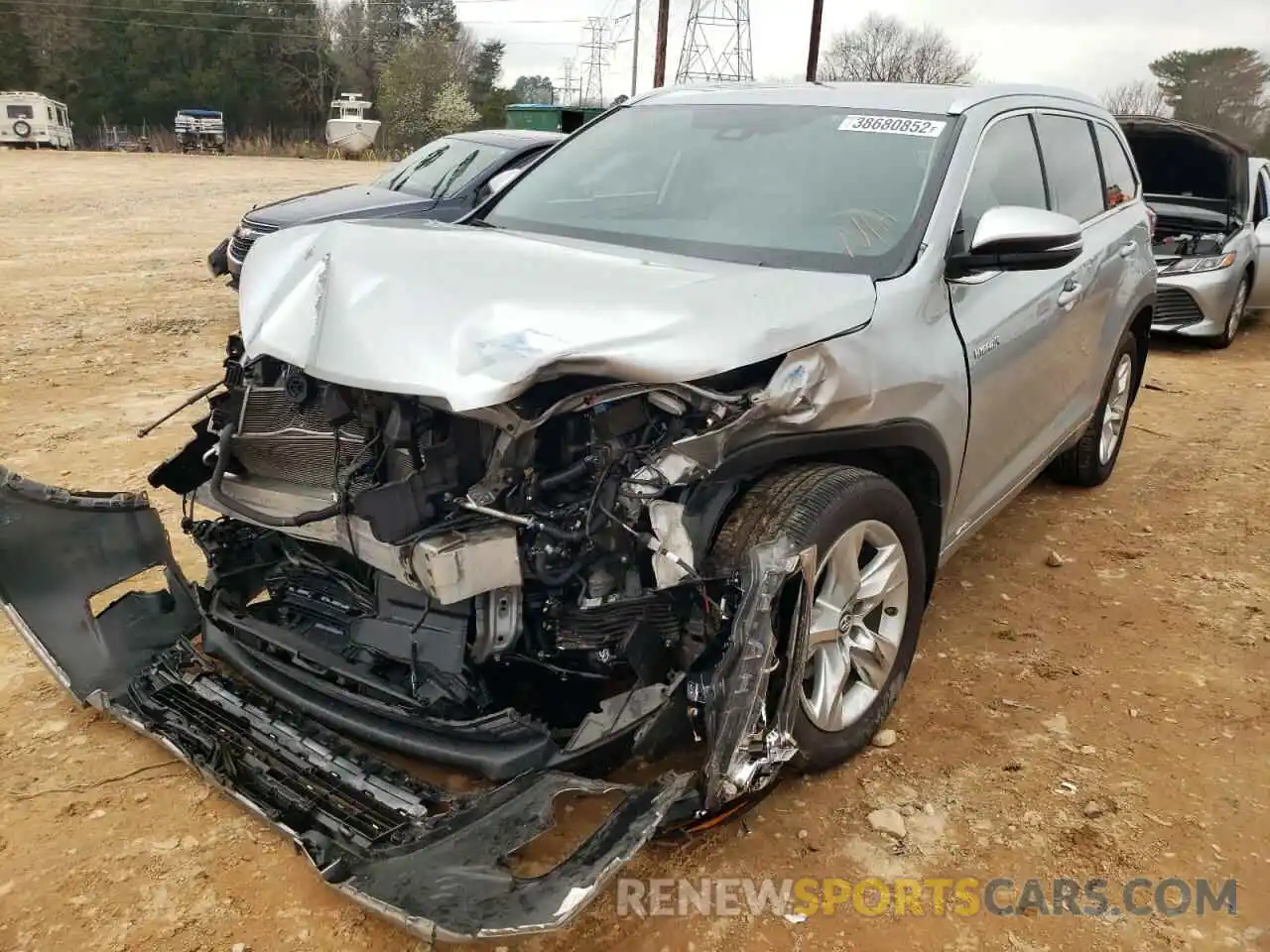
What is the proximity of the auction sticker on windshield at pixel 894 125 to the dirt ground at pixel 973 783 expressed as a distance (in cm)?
183

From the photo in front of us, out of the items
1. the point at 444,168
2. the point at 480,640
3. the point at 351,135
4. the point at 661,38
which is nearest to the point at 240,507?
the point at 480,640

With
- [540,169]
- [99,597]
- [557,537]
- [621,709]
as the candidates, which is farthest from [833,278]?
[99,597]

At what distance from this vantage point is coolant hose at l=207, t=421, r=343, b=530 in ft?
8.30

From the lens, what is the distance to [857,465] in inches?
112

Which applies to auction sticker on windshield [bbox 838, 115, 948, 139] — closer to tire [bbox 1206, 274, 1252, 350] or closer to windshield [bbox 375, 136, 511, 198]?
windshield [bbox 375, 136, 511, 198]

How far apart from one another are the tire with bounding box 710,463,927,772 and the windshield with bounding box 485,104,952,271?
69 centimetres

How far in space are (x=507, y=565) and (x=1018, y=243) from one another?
1.73 metres

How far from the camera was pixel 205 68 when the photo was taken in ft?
177

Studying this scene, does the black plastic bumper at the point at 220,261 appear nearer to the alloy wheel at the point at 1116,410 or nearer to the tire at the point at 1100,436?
the tire at the point at 1100,436

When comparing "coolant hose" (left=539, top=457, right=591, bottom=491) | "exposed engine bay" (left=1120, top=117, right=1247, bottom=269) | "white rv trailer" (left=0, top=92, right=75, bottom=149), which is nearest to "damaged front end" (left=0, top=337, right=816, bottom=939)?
"coolant hose" (left=539, top=457, right=591, bottom=491)

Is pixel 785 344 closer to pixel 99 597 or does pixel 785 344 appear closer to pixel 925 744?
pixel 925 744

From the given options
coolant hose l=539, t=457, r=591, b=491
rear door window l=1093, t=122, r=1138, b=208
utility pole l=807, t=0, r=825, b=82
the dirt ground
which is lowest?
the dirt ground

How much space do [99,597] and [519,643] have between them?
1.98 metres

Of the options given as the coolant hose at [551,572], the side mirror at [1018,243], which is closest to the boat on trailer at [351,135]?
the side mirror at [1018,243]
